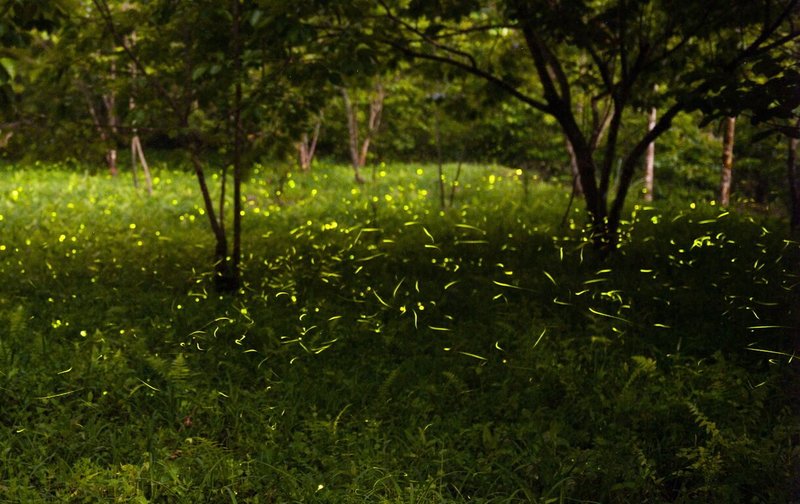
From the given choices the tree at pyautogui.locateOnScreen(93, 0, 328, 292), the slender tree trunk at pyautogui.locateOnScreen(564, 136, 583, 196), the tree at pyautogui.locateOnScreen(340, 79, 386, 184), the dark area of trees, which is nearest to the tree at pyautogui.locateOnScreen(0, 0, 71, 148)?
the dark area of trees

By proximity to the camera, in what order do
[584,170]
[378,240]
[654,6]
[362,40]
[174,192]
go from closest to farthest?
1. [362,40]
2. [654,6]
3. [584,170]
4. [378,240]
5. [174,192]

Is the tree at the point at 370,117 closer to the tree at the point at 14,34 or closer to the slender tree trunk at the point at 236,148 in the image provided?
the slender tree trunk at the point at 236,148

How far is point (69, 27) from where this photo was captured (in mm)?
6285

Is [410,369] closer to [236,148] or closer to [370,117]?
[236,148]

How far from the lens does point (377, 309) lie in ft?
19.1

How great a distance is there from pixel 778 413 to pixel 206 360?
12.6ft

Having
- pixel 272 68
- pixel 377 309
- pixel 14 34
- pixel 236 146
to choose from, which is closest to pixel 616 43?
pixel 272 68

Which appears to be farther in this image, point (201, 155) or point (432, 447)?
point (201, 155)

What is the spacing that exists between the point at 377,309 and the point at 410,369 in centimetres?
115

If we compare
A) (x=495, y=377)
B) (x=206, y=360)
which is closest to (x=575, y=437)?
(x=495, y=377)

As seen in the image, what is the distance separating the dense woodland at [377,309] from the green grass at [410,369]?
0.02 meters

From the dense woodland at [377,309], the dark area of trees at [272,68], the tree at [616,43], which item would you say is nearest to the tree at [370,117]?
the dense woodland at [377,309]

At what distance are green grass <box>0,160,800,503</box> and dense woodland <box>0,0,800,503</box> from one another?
2cm

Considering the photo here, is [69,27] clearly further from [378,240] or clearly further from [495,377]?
[495,377]
